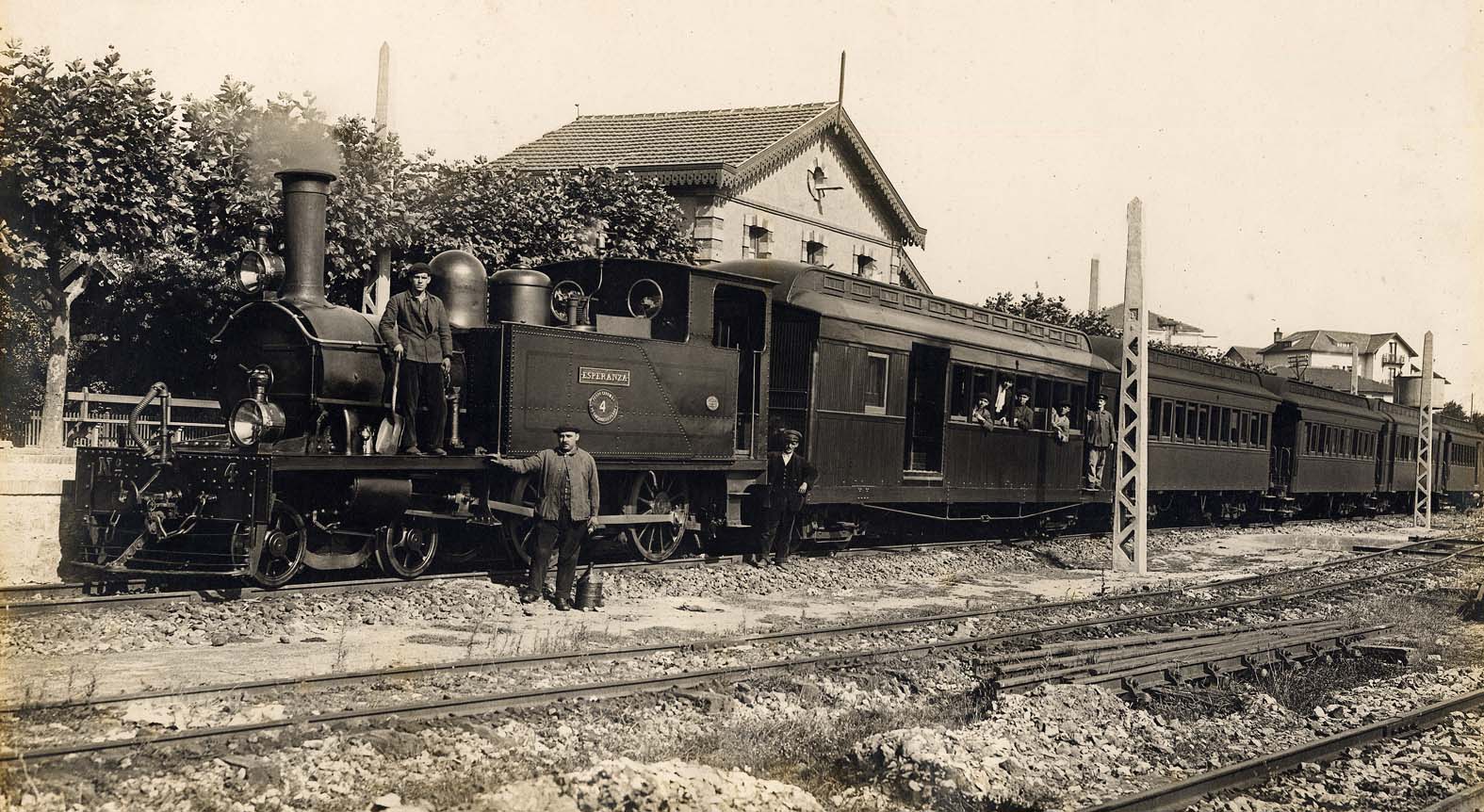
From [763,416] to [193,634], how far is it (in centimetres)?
636

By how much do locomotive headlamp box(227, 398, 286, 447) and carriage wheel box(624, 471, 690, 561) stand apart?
11.4 feet

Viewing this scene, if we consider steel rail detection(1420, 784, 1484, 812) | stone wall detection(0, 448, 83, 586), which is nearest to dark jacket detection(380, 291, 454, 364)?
stone wall detection(0, 448, 83, 586)

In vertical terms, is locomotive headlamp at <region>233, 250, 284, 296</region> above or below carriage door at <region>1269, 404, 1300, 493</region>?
above

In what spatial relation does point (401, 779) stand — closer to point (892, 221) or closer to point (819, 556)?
point (819, 556)

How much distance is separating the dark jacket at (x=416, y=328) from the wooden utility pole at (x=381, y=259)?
679 cm

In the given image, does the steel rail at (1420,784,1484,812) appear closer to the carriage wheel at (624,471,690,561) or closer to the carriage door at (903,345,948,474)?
Answer: the carriage wheel at (624,471,690,561)

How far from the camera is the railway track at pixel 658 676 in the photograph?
572cm

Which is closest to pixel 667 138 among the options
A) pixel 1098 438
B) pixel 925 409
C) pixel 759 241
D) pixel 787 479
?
pixel 759 241

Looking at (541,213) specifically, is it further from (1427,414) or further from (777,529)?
(1427,414)

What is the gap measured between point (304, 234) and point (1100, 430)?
12179 mm

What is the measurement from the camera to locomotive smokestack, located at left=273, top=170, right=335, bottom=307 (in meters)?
10.0

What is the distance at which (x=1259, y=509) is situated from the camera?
26.4 meters

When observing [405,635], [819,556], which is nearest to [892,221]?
[819,556]

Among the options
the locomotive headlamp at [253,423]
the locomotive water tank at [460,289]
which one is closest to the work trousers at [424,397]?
the locomotive water tank at [460,289]
